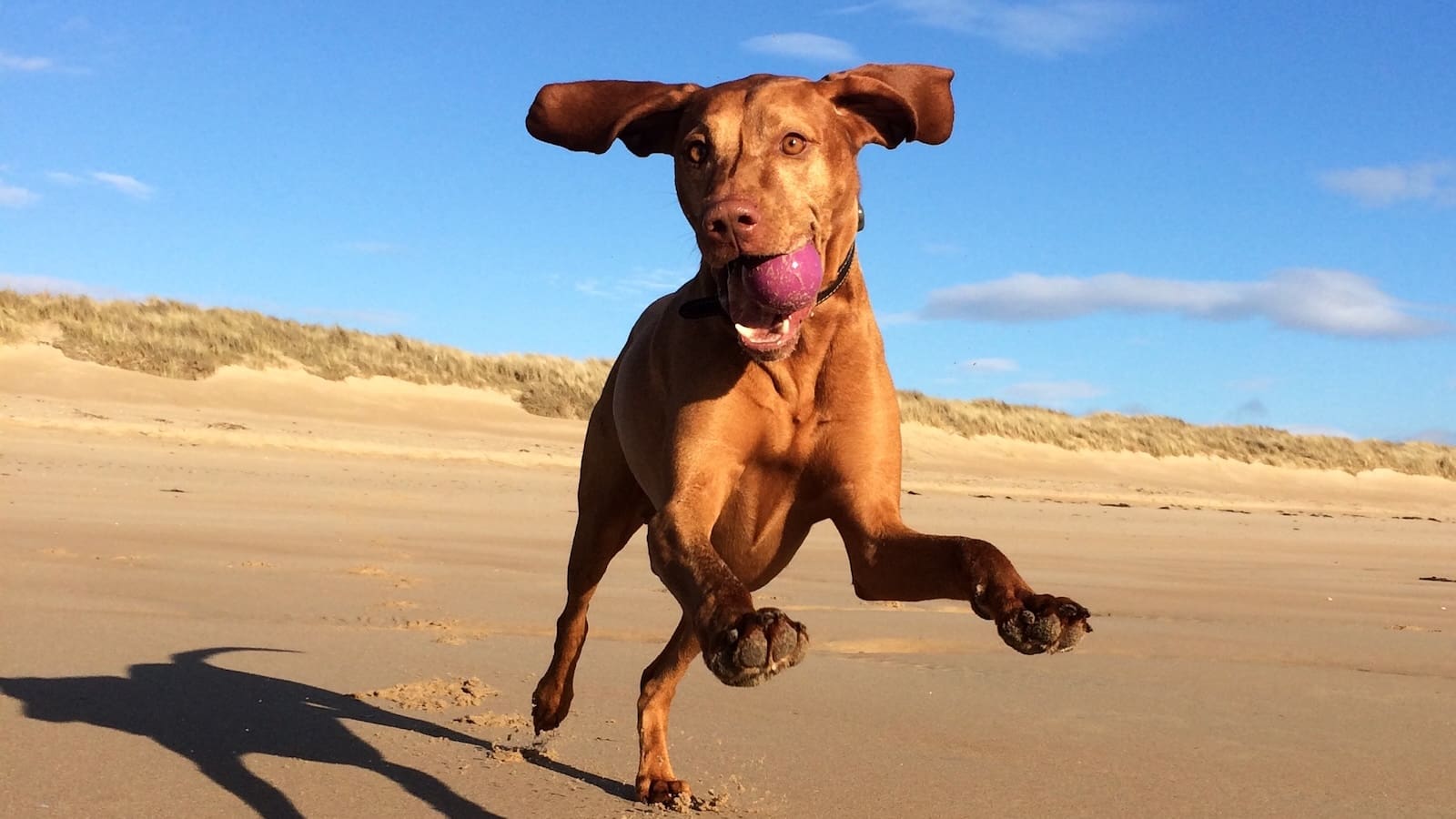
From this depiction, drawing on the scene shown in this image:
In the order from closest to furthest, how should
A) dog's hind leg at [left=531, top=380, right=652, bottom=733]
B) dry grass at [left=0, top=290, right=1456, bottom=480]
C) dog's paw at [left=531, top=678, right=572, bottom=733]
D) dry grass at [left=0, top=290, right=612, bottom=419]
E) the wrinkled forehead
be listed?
the wrinkled forehead
dog's paw at [left=531, top=678, right=572, bottom=733]
dog's hind leg at [left=531, top=380, right=652, bottom=733]
dry grass at [left=0, top=290, right=612, bottom=419]
dry grass at [left=0, top=290, right=1456, bottom=480]

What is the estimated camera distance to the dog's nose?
3451mm

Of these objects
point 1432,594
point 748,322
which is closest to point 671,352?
point 748,322

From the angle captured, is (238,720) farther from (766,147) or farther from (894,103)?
(894,103)

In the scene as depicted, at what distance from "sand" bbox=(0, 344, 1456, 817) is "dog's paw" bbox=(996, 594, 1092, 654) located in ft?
2.95

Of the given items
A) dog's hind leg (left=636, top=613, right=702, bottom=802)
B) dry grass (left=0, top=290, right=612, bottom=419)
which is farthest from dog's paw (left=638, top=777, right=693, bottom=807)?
dry grass (left=0, top=290, right=612, bottom=419)

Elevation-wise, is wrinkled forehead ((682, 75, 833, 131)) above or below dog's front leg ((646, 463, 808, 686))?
above

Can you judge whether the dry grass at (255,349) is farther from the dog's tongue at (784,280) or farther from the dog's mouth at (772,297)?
the dog's tongue at (784,280)

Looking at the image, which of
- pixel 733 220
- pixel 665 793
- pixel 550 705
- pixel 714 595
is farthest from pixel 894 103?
pixel 550 705

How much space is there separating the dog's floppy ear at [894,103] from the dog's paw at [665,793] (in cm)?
192

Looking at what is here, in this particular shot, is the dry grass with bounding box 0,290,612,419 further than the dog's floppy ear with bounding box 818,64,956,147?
Yes

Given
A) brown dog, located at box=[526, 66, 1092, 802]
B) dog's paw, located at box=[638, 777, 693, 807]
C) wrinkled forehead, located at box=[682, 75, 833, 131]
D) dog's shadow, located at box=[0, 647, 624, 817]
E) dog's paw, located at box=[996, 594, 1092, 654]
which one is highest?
→ wrinkled forehead, located at box=[682, 75, 833, 131]

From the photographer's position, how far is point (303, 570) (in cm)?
787

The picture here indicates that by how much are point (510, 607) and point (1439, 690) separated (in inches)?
166

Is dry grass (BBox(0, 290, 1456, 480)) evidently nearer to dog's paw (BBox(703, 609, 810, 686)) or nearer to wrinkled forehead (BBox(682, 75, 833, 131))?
wrinkled forehead (BBox(682, 75, 833, 131))
